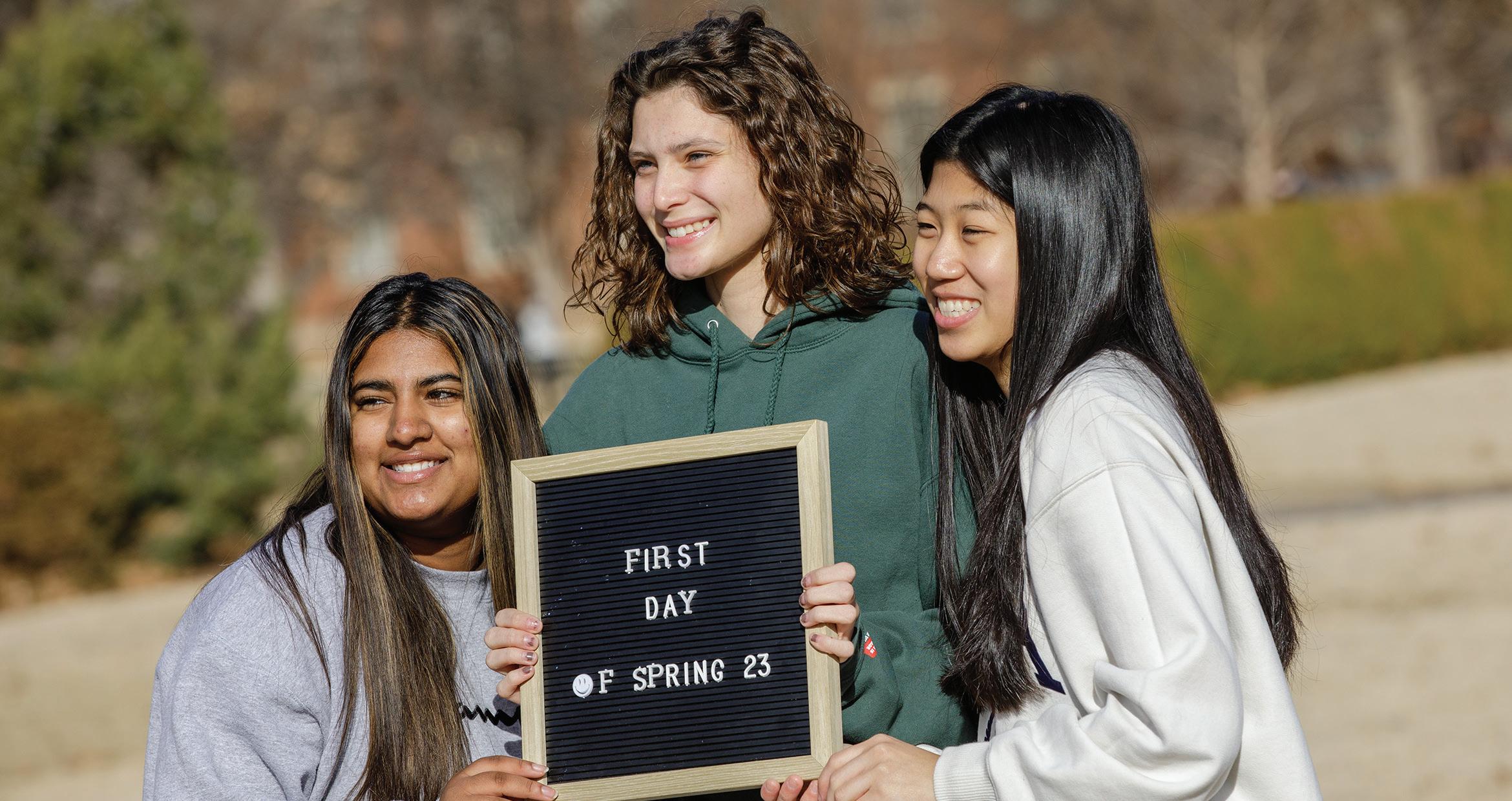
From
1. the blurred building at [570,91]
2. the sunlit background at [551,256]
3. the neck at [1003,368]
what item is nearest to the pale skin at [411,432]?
→ the sunlit background at [551,256]

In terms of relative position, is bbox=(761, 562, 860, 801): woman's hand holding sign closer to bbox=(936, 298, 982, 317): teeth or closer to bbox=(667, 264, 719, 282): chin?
bbox=(936, 298, 982, 317): teeth

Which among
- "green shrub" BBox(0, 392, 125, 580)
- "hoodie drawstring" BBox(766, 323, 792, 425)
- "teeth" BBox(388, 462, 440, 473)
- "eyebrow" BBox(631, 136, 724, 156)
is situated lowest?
"teeth" BBox(388, 462, 440, 473)

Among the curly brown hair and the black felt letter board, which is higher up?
the curly brown hair

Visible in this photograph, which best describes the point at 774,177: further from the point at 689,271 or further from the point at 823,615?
the point at 823,615

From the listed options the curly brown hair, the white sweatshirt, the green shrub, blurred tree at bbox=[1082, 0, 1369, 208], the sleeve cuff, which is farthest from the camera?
blurred tree at bbox=[1082, 0, 1369, 208]

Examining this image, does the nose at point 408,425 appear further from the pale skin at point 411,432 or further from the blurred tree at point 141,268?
the blurred tree at point 141,268

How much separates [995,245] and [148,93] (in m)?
14.1

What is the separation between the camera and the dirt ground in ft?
25.3

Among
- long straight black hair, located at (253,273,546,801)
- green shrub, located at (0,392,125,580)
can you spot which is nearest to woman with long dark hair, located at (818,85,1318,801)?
long straight black hair, located at (253,273,546,801)

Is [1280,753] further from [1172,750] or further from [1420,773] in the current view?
[1420,773]

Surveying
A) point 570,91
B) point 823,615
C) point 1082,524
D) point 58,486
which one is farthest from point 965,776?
point 570,91

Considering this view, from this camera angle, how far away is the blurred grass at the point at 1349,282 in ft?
70.4

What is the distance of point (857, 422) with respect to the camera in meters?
3.28

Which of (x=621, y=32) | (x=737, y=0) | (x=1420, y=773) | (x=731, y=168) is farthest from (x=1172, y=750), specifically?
(x=621, y=32)
